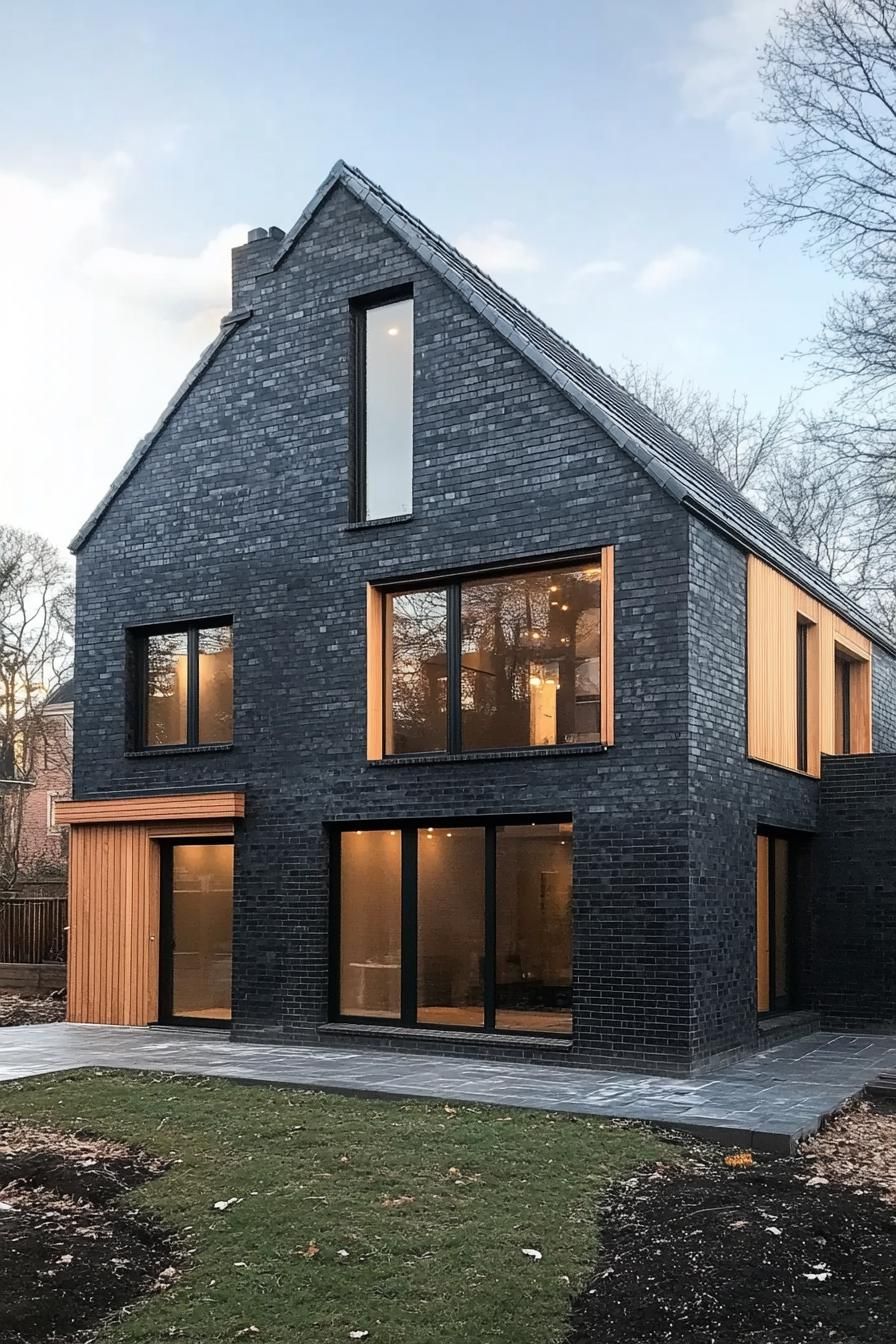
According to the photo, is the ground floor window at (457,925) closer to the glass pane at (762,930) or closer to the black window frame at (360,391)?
the glass pane at (762,930)

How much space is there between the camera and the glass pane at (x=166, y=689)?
46.8 feet

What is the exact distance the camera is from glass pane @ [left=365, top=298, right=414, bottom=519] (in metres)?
12.9

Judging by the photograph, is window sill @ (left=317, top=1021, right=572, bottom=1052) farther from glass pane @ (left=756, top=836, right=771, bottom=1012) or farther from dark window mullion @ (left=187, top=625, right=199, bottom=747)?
dark window mullion @ (left=187, top=625, right=199, bottom=747)

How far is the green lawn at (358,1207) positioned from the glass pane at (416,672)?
3.87 m

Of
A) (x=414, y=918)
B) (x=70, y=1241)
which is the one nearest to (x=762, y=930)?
(x=414, y=918)

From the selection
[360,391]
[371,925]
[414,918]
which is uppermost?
[360,391]

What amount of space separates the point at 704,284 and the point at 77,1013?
13562 mm

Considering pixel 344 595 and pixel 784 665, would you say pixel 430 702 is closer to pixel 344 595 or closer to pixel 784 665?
pixel 344 595

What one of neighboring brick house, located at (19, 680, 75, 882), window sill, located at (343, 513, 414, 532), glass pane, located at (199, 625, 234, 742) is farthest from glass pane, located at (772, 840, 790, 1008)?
neighboring brick house, located at (19, 680, 75, 882)

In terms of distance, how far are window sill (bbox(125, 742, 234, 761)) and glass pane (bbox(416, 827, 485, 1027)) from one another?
107 inches

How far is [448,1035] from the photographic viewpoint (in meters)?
11.8

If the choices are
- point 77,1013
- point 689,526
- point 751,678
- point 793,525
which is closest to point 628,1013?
point 751,678

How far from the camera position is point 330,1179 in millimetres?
7113

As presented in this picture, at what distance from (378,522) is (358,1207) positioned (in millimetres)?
7538
